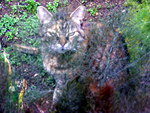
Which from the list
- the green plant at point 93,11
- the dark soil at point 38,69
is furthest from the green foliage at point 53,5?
the green plant at point 93,11

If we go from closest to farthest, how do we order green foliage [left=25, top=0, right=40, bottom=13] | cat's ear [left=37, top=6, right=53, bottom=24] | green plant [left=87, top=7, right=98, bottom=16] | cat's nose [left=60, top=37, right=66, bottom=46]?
cat's nose [left=60, top=37, right=66, bottom=46], cat's ear [left=37, top=6, right=53, bottom=24], green foliage [left=25, top=0, right=40, bottom=13], green plant [left=87, top=7, right=98, bottom=16]

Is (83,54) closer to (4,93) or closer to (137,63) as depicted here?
(137,63)

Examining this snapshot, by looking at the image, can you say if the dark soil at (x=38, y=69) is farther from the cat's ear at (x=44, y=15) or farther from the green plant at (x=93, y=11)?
the cat's ear at (x=44, y=15)

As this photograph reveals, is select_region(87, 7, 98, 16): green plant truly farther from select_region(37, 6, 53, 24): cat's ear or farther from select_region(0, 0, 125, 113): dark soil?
select_region(37, 6, 53, 24): cat's ear

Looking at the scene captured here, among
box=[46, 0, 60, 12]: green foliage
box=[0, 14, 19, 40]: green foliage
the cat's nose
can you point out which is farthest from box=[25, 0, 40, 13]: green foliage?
the cat's nose

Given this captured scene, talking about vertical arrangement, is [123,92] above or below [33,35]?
below

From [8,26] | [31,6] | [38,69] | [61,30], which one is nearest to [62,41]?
[61,30]

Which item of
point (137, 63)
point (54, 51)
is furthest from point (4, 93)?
point (137, 63)
